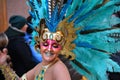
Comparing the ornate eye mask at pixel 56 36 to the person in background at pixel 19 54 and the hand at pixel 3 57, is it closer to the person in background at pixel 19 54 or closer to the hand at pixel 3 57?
the hand at pixel 3 57

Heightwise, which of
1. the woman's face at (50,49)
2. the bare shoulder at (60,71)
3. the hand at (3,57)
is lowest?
the bare shoulder at (60,71)

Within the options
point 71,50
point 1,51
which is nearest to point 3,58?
point 1,51

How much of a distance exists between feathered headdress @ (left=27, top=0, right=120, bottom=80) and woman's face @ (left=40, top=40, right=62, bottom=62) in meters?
0.05

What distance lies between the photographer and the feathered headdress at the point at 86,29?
1828mm

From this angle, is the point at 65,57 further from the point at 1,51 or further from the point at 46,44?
the point at 1,51

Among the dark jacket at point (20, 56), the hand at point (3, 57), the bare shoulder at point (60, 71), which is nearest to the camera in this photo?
the bare shoulder at point (60, 71)

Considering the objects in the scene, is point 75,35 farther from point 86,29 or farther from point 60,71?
point 60,71

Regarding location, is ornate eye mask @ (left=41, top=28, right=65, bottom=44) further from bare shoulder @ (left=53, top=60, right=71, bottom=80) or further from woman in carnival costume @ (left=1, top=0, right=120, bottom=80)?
bare shoulder @ (left=53, top=60, right=71, bottom=80)

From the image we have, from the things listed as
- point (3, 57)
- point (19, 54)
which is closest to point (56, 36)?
point (3, 57)

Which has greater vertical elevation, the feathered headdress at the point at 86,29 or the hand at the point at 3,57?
the feathered headdress at the point at 86,29

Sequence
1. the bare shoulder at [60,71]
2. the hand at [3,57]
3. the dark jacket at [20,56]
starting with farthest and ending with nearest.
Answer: the dark jacket at [20,56] < the hand at [3,57] < the bare shoulder at [60,71]

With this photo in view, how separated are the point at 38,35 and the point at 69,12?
0.76ft

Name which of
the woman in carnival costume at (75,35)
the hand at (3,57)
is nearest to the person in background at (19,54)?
the hand at (3,57)

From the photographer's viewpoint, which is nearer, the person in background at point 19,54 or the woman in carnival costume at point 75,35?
the woman in carnival costume at point 75,35
